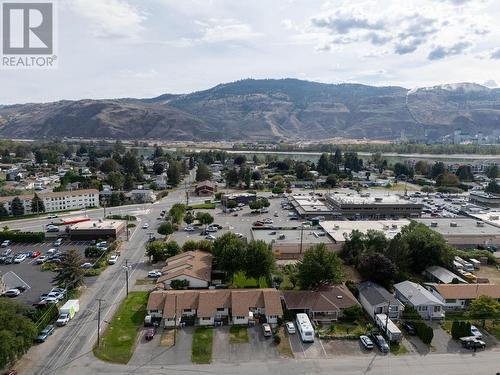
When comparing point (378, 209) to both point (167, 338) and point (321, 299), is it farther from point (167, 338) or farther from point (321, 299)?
point (167, 338)

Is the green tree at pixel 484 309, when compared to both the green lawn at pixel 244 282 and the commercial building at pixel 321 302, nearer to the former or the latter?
the commercial building at pixel 321 302

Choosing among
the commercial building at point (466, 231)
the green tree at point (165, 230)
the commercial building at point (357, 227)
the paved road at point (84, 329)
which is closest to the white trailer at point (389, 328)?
the commercial building at point (357, 227)

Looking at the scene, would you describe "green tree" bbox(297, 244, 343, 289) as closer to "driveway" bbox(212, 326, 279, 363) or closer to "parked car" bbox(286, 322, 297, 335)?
"parked car" bbox(286, 322, 297, 335)

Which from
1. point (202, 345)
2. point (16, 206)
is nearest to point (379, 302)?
point (202, 345)

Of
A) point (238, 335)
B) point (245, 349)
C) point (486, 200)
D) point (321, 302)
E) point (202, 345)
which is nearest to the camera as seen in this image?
point (245, 349)

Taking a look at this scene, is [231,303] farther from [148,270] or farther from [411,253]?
[411,253]

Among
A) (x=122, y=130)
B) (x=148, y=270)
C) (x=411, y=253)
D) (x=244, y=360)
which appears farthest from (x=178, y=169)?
(x=122, y=130)
